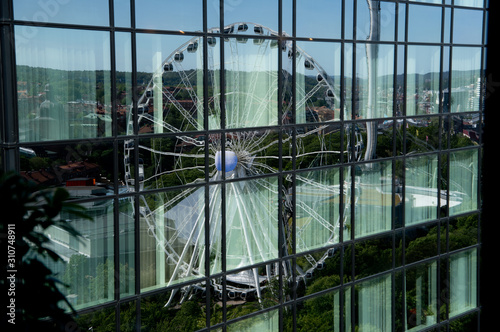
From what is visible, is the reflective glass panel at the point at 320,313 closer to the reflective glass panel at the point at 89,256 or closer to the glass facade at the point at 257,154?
the glass facade at the point at 257,154

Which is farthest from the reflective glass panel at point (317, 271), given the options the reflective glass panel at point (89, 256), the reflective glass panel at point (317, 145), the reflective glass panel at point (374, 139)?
the reflective glass panel at point (89, 256)

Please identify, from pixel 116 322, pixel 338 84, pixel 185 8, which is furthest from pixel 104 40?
pixel 338 84

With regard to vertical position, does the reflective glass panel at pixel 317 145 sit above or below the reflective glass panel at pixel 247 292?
above

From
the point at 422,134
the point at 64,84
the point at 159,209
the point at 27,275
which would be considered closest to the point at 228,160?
the point at 159,209

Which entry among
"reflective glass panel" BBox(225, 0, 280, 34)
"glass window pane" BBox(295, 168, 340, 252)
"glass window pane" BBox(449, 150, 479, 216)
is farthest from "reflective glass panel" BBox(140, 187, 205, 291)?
"glass window pane" BBox(449, 150, 479, 216)

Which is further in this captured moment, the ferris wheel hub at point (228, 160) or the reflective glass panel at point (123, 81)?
the ferris wheel hub at point (228, 160)

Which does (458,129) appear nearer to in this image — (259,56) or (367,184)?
(367,184)

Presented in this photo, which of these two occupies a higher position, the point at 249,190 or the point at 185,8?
the point at 185,8
